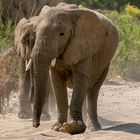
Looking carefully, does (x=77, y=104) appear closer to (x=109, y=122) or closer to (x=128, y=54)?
(x=109, y=122)

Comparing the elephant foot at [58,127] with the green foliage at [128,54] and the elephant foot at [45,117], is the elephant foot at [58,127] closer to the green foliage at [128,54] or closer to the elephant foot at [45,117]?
the elephant foot at [45,117]

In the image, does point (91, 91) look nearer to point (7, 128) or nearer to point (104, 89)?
point (7, 128)

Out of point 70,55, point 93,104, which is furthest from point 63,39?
point 93,104

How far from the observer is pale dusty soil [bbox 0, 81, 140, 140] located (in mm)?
7548

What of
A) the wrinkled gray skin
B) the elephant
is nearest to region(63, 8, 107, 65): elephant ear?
A: the elephant

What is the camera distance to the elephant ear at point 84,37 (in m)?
8.06

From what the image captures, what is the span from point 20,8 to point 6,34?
0.57 m

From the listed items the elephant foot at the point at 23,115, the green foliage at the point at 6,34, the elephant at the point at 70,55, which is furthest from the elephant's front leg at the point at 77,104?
the green foliage at the point at 6,34

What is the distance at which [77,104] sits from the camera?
8148mm

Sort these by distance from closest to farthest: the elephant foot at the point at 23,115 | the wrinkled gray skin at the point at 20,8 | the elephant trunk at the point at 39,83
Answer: the elephant trunk at the point at 39,83 < the elephant foot at the point at 23,115 < the wrinkled gray skin at the point at 20,8

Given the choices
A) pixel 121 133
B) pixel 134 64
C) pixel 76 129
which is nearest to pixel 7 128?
pixel 76 129

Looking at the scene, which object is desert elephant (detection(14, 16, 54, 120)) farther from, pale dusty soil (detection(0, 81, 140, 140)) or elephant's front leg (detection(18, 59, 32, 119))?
pale dusty soil (detection(0, 81, 140, 140))

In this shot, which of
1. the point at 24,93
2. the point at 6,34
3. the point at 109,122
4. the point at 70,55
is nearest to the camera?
the point at 70,55

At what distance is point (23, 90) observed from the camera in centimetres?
1058
